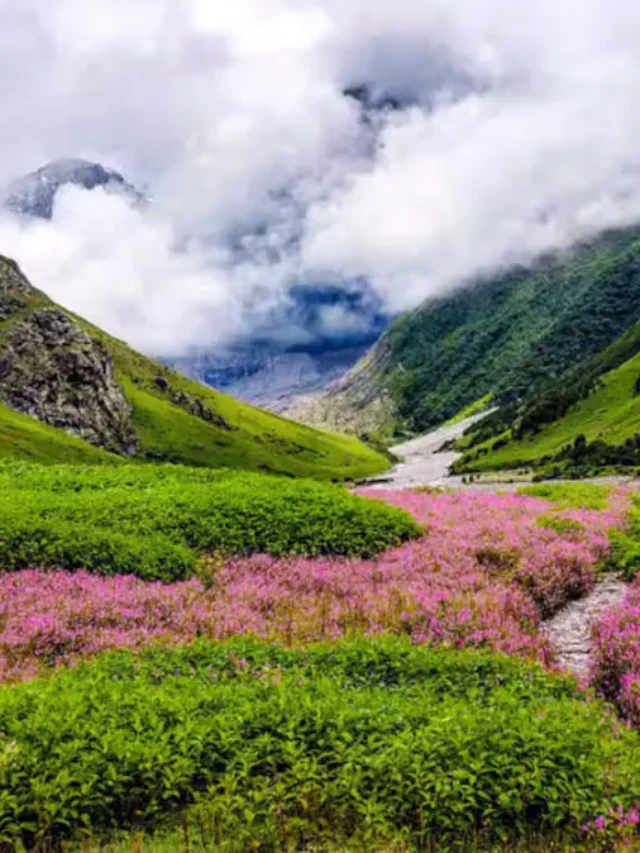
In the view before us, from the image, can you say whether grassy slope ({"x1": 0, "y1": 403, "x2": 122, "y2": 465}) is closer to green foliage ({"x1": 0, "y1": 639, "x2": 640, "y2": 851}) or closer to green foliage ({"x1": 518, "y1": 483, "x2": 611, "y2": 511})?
green foliage ({"x1": 518, "y1": 483, "x2": 611, "y2": 511})

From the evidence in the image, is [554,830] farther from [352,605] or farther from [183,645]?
[352,605]

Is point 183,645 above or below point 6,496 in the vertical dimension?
below

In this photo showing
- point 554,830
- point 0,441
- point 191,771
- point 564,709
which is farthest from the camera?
point 0,441

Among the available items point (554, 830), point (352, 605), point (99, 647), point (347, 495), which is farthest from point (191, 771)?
point (347, 495)

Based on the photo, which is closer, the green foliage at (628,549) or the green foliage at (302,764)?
the green foliage at (302,764)

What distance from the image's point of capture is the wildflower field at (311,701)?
8258mm

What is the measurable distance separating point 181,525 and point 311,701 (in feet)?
47.9

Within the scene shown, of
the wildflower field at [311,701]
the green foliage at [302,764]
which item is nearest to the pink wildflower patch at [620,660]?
the wildflower field at [311,701]

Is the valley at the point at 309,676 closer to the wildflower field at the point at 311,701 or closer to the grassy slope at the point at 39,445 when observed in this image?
the wildflower field at the point at 311,701

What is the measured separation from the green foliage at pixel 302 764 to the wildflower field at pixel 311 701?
1.3 inches

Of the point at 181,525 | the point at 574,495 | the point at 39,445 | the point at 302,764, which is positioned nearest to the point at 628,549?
the point at 574,495

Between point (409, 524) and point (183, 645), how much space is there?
42.8ft

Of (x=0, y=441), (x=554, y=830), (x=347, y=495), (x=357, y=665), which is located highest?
(x=0, y=441)

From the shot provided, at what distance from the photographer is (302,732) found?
957cm
